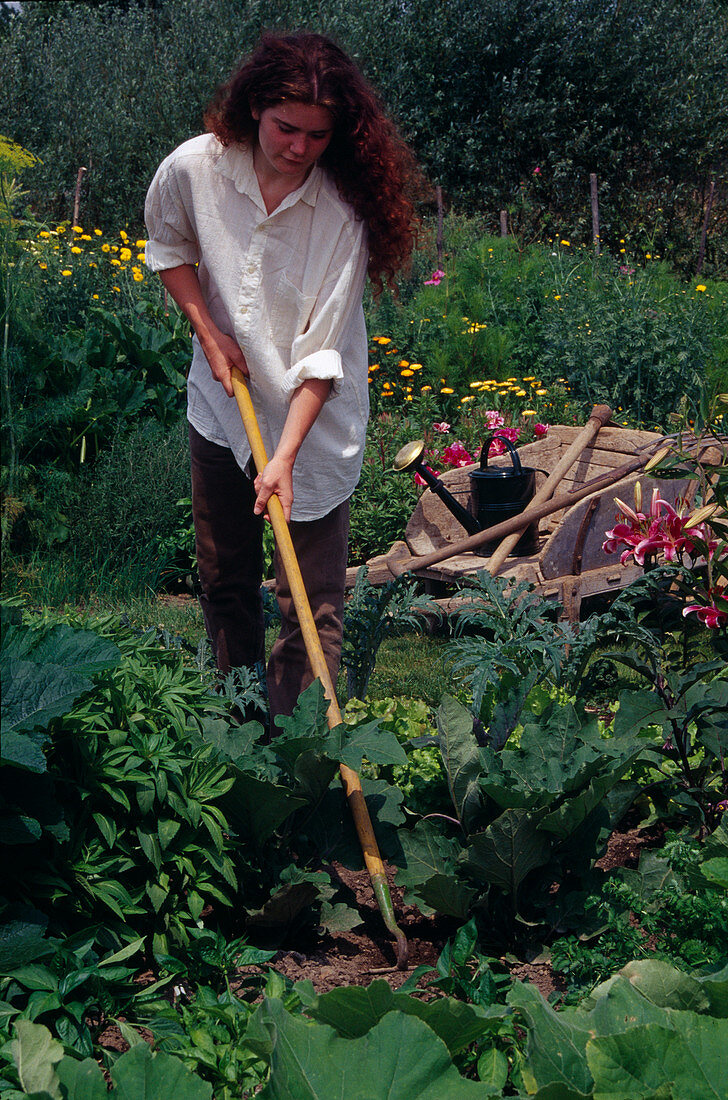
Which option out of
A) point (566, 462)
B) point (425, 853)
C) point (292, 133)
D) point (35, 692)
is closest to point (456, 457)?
point (566, 462)

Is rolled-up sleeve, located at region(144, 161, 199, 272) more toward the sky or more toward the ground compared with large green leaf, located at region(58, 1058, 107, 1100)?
more toward the sky

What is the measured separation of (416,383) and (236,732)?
211 inches

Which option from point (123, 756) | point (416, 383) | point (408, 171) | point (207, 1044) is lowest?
point (416, 383)

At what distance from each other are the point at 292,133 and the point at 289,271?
338 millimetres

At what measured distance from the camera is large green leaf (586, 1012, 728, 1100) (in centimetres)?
103

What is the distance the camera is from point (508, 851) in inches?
73.2

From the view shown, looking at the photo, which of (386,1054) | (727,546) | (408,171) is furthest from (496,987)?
(408,171)

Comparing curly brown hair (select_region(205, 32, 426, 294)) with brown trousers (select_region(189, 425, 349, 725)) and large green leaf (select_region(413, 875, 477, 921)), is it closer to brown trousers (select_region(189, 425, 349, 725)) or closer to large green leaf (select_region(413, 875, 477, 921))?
brown trousers (select_region(189, 425, 349, 725))

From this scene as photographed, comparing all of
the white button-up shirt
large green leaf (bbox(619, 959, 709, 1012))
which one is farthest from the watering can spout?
large green leaf (bbox(619, 959, 709, 1012))

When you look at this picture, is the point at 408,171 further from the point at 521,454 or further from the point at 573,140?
the point at 573,140

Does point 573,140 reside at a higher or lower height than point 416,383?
higher

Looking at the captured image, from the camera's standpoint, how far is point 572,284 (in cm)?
823

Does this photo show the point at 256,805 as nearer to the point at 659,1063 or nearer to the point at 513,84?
the point at 659,1063

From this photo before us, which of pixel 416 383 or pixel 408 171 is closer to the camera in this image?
pixel 408 171
